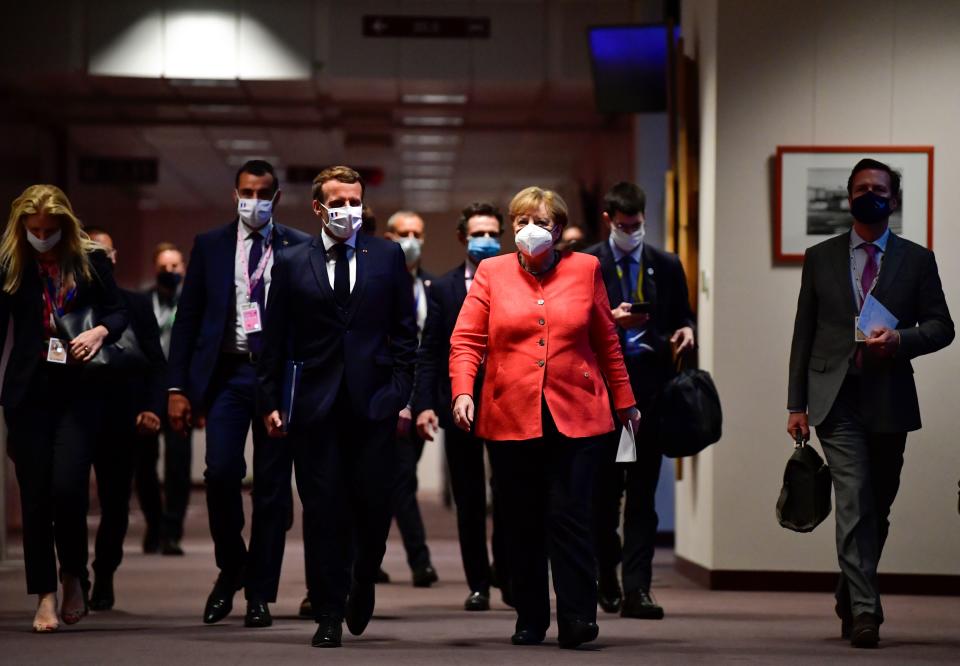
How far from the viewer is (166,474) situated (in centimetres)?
991

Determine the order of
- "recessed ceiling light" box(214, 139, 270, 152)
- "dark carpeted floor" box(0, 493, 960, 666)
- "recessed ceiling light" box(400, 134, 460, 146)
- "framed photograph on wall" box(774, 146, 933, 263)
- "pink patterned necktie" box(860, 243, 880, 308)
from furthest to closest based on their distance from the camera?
"recessed ceiling light" box(214, 139, 270, 152) < "recessed ceiling light" box(400, 134, 460, 146) < "framed photograph on wall" box(774, 146, 933, 263) < "pink patterned necktie" box(860, 243, 880, 308) < "dark carpeted floor" box(0, 493, 960, 666)

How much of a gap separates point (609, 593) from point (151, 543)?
12.9ft

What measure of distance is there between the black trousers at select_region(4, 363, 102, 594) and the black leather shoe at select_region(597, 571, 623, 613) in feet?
6.99

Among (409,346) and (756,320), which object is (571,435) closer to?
(409,346)

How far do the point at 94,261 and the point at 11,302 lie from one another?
37cm

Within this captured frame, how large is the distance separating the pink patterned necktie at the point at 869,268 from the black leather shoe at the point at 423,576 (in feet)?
9.59

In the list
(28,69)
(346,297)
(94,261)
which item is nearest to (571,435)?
(346,297)

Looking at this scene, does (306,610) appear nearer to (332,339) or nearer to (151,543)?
(332,339)

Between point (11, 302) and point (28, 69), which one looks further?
point (28, 69)

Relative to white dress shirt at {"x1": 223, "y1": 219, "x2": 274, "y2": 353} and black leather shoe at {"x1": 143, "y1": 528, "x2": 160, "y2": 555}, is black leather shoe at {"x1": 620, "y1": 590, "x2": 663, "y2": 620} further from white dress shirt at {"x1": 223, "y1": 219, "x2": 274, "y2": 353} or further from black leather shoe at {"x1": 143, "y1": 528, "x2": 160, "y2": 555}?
black leather shoe at {"x1": 143, "y1": 528, "x2": 160, "y2": 555}

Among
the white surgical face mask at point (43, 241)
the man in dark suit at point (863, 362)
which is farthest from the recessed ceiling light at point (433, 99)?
the man in dark suit at point (863, 362)

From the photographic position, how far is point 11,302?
19.1ft

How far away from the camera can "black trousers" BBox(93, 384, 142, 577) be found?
6738mm

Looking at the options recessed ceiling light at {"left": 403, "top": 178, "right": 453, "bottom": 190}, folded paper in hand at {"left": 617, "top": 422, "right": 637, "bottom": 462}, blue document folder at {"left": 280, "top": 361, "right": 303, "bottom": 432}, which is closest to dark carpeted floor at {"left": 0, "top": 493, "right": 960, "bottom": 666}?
folded paper in hand at {"left": 617, "top": 422, "right": 637, "bottom": 462}
